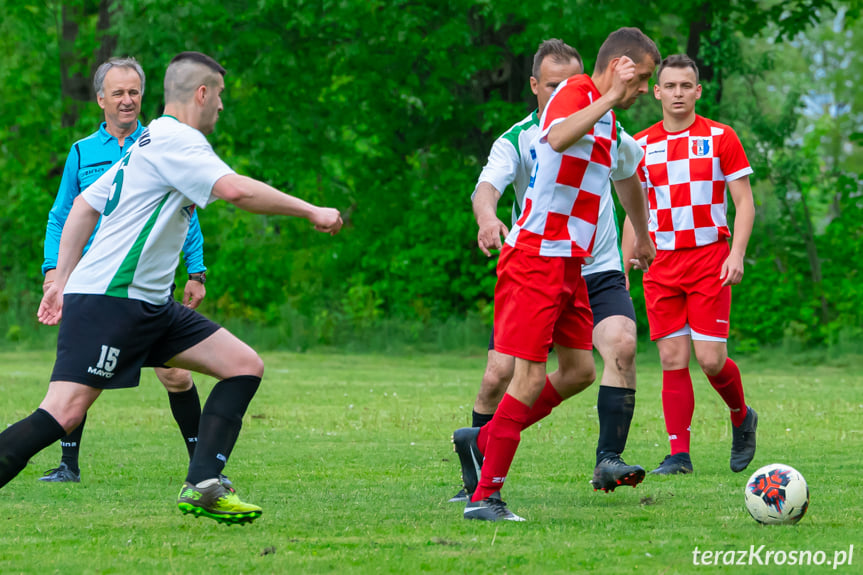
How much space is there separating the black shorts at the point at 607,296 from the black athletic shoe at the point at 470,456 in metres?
0.86


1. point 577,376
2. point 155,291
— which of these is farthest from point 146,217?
point 577,376

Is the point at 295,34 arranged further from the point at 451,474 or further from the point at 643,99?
the point at 451,474

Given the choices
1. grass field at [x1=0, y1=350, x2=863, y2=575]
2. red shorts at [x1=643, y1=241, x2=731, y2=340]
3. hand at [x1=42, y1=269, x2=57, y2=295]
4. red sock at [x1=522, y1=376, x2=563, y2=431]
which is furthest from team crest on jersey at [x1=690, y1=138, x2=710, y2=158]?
hand at [x1=42, y1=269, x2=57, y2=295]

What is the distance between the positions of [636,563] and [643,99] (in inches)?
844

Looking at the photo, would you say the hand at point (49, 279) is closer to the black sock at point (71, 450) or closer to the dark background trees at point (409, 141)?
the black sock at point (71, 450)

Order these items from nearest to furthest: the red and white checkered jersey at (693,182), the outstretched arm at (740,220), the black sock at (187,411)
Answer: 1. the black sock at (187,411)
2. the outstretched arm at (740,220)
3. the red and white checkered jersey at (693,182)

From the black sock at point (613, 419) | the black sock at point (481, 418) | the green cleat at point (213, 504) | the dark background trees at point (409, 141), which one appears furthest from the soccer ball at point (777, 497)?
the dark background trees at point (409, 141)

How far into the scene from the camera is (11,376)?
15.6m

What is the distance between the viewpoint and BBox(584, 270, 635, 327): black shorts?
675cm

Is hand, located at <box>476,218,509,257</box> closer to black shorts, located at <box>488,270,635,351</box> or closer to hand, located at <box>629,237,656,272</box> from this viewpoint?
hand, located at <box>629,237,656,272</box>

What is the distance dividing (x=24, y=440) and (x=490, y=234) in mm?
2174

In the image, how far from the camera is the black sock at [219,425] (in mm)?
5242

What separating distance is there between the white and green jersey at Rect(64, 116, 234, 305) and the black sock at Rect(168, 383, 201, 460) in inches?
77.0

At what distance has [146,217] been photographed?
5062 millimetres
